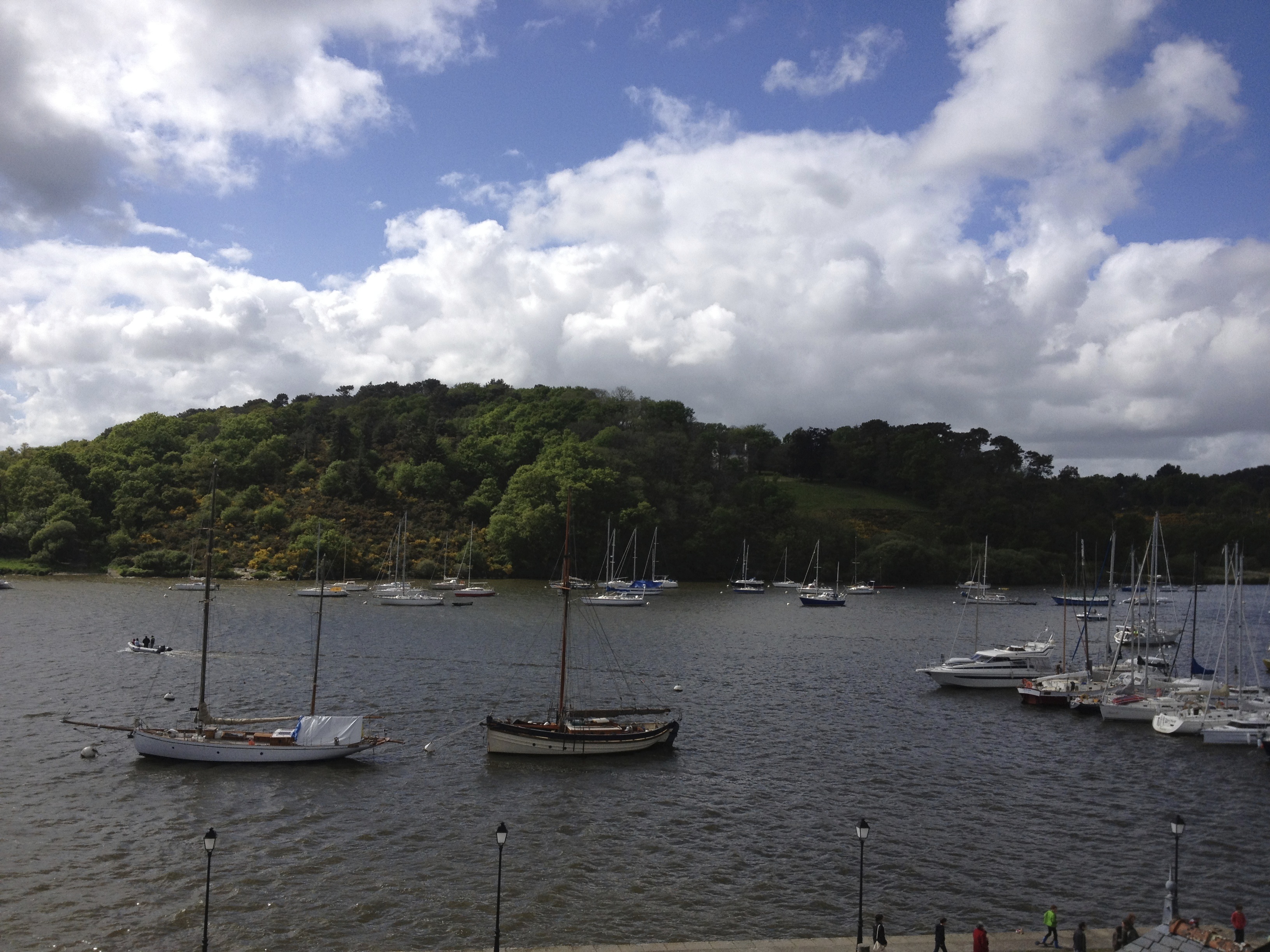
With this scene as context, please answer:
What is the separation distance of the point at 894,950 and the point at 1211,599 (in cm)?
17487

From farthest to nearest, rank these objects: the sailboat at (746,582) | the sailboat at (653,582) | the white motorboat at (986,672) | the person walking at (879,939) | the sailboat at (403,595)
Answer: the sailboat at (746,582)
the sailboat at (653,582)
the sailboat at (403,595)
the white motorboat at (986,672)
the person walking at (879,939)

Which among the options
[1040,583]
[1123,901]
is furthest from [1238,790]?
[1040,583]

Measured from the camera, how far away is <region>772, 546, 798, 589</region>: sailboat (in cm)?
16438

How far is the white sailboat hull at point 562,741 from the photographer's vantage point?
45.5 m

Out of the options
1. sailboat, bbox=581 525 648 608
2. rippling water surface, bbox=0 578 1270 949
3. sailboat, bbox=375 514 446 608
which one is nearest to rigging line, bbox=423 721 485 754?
rippling water surface, bbox=0 578 1270 949

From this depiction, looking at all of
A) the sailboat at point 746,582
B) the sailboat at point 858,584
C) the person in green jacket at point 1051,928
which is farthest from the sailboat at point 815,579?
the person in green jacket at point 1051,928

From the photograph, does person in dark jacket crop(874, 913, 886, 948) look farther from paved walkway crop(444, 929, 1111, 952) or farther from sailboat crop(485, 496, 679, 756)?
sailboat crop(485, 496, 679, 756)

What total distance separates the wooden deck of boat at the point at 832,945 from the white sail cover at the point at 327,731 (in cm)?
2050

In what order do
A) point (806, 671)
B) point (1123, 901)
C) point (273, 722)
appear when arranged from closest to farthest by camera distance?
1. point (1123, 901)
2. point (273, 722)
3. point (806, 671)

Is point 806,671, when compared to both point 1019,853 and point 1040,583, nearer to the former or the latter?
point 1019,853

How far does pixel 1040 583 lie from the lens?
193m

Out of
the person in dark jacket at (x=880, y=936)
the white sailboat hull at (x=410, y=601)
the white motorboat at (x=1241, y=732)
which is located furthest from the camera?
the white sailboat hull at (x=410, y=601)

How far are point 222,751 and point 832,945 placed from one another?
97.3 ft

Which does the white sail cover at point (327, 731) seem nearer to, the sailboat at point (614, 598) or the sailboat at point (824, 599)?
the sailboat at point (614, 598)
